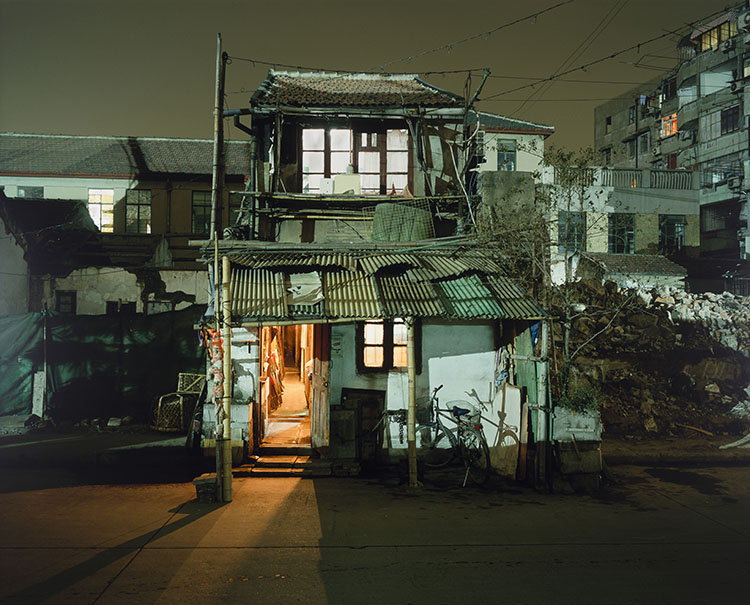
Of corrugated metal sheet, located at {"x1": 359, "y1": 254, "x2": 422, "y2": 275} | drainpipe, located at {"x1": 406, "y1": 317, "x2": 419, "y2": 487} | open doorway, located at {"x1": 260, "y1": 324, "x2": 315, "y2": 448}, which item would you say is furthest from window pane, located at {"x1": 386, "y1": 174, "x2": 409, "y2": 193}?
drainpipe, located at {"x1": 406, "y1": 317, "x2": 419, "y2": 487}

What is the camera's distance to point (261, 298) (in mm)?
10625

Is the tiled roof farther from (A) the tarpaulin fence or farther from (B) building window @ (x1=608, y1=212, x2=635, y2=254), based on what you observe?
(B) building window @ (x1=608, y1=212, x2=635, y2=254)

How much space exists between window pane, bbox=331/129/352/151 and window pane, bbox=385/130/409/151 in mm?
1055

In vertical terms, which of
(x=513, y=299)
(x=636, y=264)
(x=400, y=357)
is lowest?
(x=400, y=357)

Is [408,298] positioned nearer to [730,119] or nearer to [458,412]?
[458,412]

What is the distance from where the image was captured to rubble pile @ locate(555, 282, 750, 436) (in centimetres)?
1403

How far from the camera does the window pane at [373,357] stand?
12016 mm

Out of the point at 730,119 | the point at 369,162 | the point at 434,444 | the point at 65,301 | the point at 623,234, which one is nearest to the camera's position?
the point at 434,444

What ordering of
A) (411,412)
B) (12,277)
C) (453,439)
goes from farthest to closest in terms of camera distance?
(12,277)
(453,439)
(411,412)

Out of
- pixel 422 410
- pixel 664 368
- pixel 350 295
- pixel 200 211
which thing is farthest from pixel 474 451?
pixel 200 211

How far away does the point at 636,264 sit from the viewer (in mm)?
27312

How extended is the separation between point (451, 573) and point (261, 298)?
20.7 feet

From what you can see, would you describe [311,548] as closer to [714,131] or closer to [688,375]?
[688,375]

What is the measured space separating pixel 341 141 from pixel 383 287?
542cm
